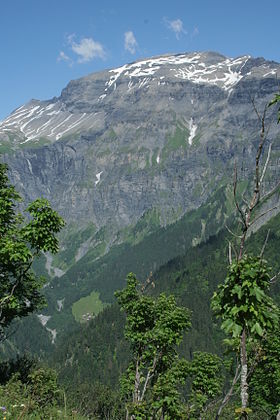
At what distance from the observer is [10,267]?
1042 inches

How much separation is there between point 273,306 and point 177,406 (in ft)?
32.7

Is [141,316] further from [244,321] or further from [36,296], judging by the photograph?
[244,321]

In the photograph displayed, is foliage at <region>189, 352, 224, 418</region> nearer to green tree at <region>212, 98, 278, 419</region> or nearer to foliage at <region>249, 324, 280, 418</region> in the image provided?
foliage at <region>249, 324, 280, 418</region>

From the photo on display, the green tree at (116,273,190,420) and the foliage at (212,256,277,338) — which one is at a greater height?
the foliage at (212,256,277,338)

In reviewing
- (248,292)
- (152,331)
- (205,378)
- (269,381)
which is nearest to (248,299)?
(248,292)

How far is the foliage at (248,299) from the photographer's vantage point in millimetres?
8305

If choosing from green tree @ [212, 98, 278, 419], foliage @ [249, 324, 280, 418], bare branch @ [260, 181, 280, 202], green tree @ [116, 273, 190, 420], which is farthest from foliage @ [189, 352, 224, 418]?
bare branch @ [260, 181, 280, 202]

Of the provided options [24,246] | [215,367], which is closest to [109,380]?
[215,367]

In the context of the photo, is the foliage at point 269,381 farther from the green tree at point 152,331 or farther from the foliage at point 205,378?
the green tree at point 152,331

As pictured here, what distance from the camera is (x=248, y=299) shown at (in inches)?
330

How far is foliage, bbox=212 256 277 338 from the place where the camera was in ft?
27.2

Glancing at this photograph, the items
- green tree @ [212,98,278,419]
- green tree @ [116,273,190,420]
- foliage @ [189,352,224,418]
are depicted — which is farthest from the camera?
foliage @ [189,352,224,418]

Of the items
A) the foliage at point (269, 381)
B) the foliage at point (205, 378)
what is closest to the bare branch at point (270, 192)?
the foliage at point (269, 381)

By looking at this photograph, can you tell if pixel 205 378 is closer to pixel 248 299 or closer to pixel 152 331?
pixel 152 331
